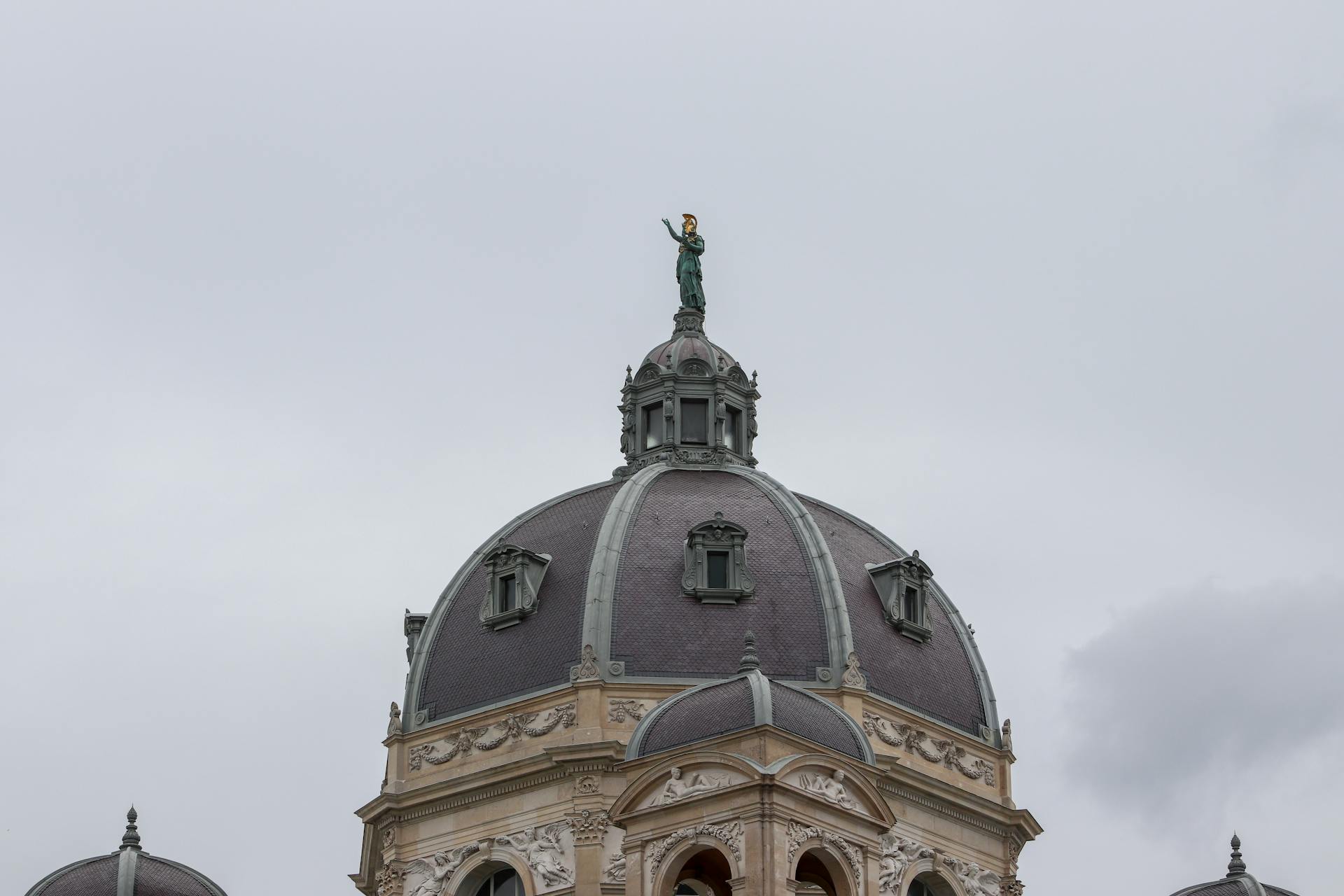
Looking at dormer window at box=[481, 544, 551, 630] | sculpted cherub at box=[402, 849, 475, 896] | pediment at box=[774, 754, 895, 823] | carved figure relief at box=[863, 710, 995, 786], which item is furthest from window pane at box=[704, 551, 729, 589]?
pediment at box=[774, 754, 895, 823]

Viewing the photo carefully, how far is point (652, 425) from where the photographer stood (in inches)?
3260

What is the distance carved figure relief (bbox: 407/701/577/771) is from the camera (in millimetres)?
73625

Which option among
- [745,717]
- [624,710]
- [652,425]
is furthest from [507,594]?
[745,717]

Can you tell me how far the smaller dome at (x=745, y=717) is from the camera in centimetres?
6228

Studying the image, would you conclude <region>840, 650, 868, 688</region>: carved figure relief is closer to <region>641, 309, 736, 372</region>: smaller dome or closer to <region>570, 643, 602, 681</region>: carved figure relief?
<region>570, 643, 602, 681</region>: carved figure relief

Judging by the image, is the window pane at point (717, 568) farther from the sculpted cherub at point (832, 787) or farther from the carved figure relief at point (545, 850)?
the sculpted cherub at point (832, 787)

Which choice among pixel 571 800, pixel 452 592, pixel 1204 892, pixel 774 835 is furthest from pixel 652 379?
pixel 774 835

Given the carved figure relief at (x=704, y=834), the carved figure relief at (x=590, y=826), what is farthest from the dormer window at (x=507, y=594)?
the carved figure relief at (x=704, y=834)

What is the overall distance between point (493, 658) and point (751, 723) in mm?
15458

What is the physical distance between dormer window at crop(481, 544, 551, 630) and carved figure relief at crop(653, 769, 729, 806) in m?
15.7

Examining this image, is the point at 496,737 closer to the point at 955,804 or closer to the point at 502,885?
the point at 502,885

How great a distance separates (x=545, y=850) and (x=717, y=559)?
8307 mm

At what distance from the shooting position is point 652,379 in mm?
82688

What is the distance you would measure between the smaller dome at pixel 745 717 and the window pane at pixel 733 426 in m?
18.2
